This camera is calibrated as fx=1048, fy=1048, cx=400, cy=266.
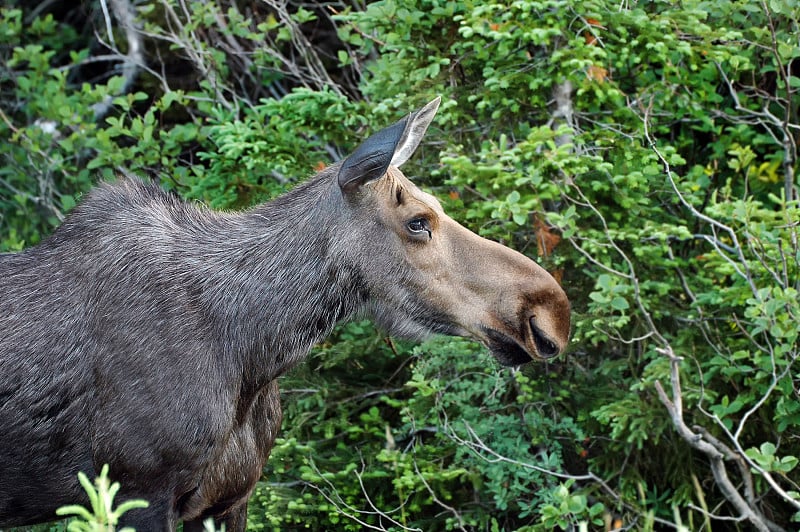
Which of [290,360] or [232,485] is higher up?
[290,360]

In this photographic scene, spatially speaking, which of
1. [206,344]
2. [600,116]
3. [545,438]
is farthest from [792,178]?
[206,344]

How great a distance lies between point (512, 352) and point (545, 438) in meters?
1.92

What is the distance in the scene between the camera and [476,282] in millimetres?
4230

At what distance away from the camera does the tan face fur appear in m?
4.12

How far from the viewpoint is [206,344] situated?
428 centimetres

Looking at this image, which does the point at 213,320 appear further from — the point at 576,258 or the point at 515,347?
the point at 576,258

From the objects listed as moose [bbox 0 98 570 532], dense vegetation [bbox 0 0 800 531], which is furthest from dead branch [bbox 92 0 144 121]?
moose [bbox 0 98 570 532]

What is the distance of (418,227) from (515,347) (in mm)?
638

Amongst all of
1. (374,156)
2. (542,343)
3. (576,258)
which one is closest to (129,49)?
(576,258)

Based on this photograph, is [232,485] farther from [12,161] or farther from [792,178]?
[12,161]

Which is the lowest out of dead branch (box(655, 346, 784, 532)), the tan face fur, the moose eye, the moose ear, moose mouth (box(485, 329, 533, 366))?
dead branch (box(655, 346, 784, 532))

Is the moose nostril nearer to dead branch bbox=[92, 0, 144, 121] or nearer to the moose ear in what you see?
the moose ear

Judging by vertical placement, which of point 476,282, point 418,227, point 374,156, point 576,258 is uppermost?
point 374,156

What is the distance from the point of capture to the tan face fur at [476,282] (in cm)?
412
